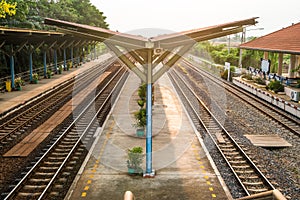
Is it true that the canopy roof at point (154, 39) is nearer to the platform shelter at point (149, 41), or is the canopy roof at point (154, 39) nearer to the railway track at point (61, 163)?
the platform shelter at point (149, 41)

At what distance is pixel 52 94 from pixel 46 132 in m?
9.55

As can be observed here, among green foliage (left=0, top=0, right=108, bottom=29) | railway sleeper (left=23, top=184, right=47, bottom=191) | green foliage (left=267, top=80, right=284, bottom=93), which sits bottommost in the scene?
railway sleeper (left=23, top=184, right=47, bottom=191)

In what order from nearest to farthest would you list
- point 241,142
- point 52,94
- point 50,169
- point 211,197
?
point 211,197, point 50,169, point 241,142, point 52,94

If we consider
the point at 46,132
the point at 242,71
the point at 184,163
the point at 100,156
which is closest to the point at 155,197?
the point at 184,163

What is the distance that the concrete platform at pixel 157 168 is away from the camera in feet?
27.1

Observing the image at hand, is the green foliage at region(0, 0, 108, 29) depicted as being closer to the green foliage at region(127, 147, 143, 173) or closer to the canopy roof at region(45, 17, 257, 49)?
the canopy roof at region(45, 17, 257, 49)

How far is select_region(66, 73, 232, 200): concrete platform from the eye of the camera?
8.27 m

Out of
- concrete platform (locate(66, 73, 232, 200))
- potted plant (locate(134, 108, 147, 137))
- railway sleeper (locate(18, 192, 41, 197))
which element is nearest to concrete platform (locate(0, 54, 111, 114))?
concrete platform (locate(66, 73, 232, 200))

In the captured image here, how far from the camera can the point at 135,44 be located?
29.0 ft

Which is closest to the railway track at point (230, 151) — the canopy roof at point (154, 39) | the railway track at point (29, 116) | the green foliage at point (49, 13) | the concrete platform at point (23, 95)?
the canopy roof at point (154, 39)

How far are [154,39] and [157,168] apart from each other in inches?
140

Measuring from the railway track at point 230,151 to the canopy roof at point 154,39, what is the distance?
372 cm

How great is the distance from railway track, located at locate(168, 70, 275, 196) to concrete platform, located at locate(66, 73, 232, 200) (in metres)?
0.53

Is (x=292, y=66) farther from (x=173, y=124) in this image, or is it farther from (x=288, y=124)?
(x=173, y=124)
